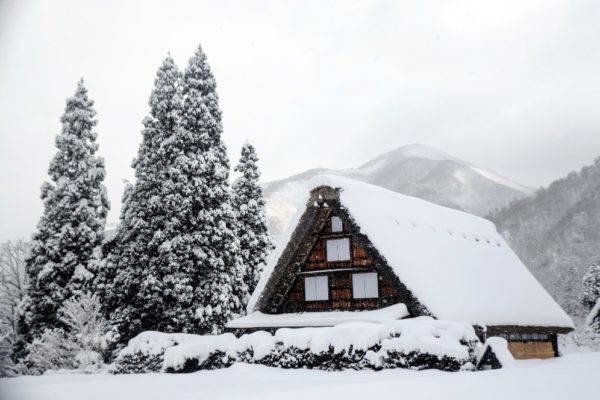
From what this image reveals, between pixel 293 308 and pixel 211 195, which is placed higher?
pixel 211 195

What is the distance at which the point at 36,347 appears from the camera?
29047mm

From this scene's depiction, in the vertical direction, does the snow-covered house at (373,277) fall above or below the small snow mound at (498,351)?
above

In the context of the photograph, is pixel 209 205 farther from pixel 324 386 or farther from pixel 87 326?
pixel 324 386

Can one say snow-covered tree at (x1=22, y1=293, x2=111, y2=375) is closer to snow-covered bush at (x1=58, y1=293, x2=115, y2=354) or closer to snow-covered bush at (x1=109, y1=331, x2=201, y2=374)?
snow-covered bush at (x1=58, y1=293, x2=115, y2=354)

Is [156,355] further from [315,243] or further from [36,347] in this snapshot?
[36,347]

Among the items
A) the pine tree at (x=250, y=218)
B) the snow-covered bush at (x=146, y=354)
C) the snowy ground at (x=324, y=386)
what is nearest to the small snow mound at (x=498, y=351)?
the snowy ground at (x=324, y=386)

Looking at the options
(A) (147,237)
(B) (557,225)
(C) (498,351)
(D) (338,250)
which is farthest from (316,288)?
(B) (557,225)

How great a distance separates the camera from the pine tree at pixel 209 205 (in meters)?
29.1

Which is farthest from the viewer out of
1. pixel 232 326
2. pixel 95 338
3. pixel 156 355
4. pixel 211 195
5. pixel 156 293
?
pixel 211 195

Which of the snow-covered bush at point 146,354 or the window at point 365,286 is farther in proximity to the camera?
the window at point 365,286

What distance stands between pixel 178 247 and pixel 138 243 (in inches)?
99.9

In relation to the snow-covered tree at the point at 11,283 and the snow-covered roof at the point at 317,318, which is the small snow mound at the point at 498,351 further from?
the snow-covered tree at the point at 11,283

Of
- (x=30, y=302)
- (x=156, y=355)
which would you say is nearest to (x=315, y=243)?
(x=156, y=355)

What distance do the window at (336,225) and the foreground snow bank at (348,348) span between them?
7.07 m
